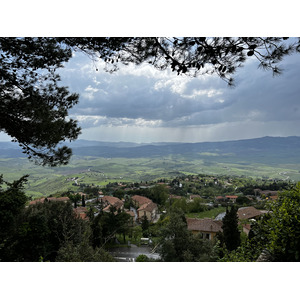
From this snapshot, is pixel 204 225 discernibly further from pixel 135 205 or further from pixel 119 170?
pixel 119 170

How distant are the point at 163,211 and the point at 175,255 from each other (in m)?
0.90

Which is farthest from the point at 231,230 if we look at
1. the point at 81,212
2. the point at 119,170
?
the point at 81,212

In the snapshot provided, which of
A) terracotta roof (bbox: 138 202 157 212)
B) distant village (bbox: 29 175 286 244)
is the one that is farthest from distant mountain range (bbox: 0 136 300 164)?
terracotta roof (bbox: 138 202 157 212)

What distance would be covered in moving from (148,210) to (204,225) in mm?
1119

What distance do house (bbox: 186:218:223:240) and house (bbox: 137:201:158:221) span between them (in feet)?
2.18

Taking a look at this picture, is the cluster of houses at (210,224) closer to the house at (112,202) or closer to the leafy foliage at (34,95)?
the house at (112,202)

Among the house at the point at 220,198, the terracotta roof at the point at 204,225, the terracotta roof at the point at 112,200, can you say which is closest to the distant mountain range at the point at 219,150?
the house at the point at 220,198

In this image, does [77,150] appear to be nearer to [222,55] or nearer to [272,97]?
[222,55]

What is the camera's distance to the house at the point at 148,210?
11.4ft

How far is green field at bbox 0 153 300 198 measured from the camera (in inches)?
108

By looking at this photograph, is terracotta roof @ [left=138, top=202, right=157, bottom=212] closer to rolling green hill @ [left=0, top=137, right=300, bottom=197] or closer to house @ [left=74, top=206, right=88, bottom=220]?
rolling green hill @ [left=0, top=137, right=300, bottom=197]

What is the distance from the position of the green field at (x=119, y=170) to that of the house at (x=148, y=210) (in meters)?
0.55
